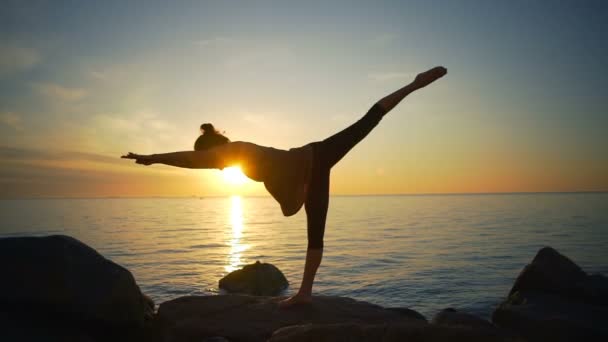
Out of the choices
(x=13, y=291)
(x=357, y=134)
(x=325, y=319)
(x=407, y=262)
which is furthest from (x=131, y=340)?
(x=407, y=262)

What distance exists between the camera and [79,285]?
511cm

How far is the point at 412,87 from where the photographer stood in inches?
220

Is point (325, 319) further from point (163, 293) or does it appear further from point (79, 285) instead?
point (163, 293)

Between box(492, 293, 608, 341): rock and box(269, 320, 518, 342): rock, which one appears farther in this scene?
box(492, 293, 608, 341): rock

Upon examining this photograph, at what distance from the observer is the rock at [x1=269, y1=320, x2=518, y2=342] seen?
339cm

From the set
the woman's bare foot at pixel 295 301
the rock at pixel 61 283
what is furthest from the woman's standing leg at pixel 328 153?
the rock at pixel 61 283

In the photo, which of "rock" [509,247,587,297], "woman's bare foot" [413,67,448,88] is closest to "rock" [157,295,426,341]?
"woman's bare foot" [413,67,448,88]

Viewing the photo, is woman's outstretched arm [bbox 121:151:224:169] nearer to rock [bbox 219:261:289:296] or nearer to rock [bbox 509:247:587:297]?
rock [bbox 509:247:587:297]

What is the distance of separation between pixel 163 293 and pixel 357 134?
11315mm

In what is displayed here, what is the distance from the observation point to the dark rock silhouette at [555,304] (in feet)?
22.8

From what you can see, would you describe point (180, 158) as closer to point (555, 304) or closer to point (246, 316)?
point (246, 316)

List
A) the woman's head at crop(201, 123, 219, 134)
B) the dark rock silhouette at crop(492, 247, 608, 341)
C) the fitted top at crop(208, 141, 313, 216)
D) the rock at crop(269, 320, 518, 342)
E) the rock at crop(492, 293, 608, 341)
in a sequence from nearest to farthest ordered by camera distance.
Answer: the rock at crop(269, 320, 518, 342)
the fitted top at crop(208, 141, 313, 216)
the woman's head at crop(201, 123, 219, 134)
the rock at crop(492, 293, 608, 341)
the dark rock silhouette at crop(492, 247, 608, 341)

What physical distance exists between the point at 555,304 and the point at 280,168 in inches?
269

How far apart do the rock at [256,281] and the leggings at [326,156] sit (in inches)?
324
